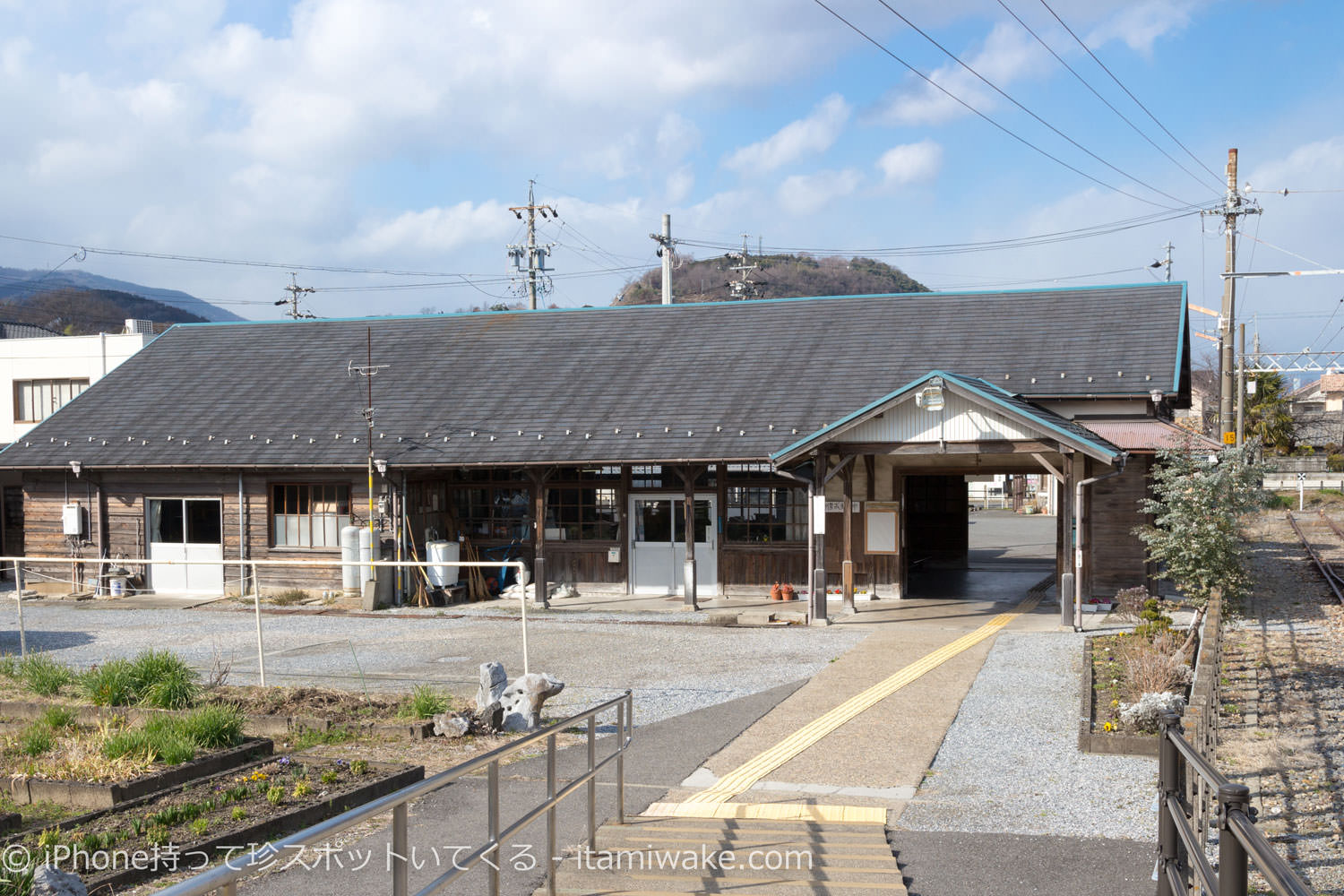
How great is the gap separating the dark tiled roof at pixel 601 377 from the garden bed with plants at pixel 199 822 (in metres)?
11.4

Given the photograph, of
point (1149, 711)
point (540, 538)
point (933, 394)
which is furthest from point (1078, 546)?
point (540, 538)

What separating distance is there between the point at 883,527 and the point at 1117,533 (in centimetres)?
403

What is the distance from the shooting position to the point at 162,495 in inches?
902

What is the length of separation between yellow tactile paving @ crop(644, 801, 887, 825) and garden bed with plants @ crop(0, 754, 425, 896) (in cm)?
225

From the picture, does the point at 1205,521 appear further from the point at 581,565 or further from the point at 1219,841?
the point at 1219,841

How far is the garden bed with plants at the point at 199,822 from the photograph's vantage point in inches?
266

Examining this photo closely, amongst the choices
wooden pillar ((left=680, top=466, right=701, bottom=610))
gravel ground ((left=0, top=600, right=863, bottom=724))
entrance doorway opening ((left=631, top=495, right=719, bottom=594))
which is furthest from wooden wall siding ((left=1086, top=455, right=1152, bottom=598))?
wooden pillar ((left=680, top=466, right=701, bottom=610))

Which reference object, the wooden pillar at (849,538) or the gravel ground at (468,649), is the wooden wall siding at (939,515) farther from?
the gravel ground at (468,649)

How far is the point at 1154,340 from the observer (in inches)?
814

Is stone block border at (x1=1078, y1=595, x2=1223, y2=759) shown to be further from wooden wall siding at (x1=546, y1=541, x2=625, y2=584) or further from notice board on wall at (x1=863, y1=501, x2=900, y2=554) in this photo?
wooden wall siding at (x1=546, y1=541, x2=625, y2=584)

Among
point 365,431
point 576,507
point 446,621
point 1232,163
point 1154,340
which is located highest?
point 1232,163

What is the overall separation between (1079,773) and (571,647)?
26.9ft

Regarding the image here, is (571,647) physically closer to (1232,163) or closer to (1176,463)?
(1176,463)

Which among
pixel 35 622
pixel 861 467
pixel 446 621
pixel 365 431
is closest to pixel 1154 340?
pixel 861 467
